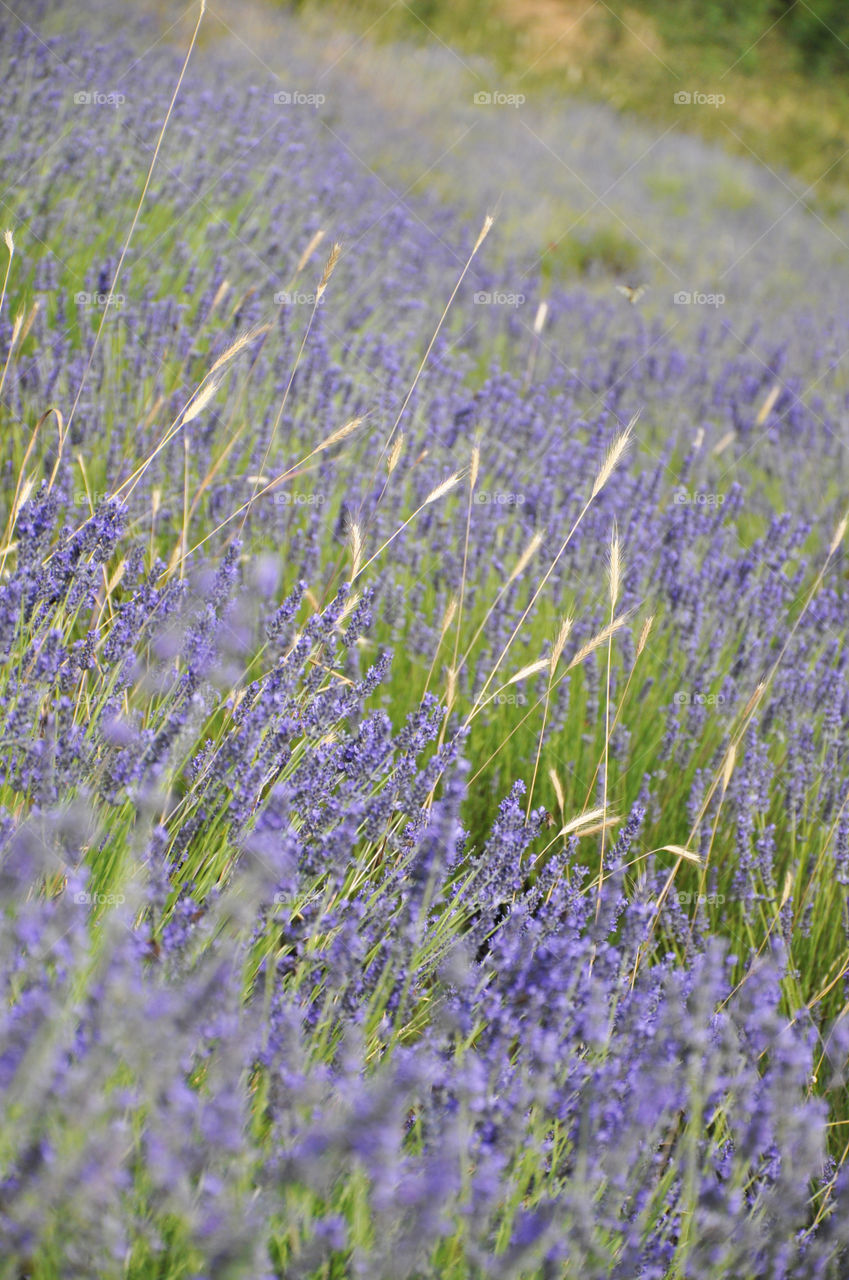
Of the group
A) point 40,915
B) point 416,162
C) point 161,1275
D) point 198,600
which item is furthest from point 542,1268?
point 416,162

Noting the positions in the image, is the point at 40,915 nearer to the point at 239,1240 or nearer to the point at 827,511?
the point at 239,1240
